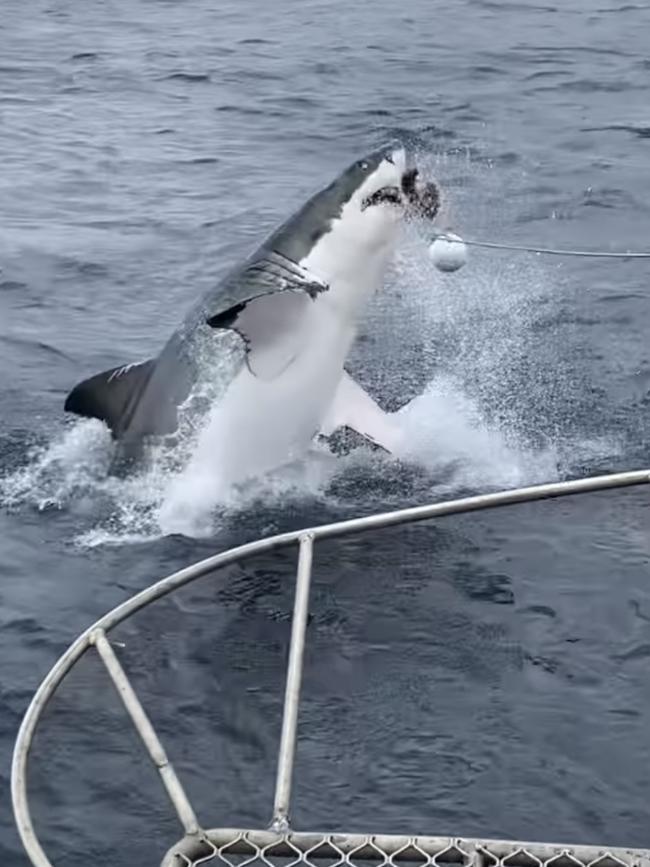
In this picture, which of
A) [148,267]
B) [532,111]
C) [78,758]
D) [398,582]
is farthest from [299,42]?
[78,758]

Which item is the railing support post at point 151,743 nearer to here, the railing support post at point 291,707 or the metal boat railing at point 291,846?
the metal boat railing at point 291,846

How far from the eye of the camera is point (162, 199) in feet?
53.5

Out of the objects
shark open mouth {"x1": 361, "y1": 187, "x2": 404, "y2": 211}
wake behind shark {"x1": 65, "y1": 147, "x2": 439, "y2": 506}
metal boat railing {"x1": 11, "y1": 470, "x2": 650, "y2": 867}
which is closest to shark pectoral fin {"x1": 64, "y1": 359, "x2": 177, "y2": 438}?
wake behind shark {"x1": 65, "y1": 147, "x2": 439, "y2": 506}

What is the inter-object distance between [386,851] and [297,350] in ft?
15.5

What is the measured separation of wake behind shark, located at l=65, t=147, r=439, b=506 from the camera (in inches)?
382

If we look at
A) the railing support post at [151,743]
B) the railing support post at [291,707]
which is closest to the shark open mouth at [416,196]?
the railing support post at [291,707]

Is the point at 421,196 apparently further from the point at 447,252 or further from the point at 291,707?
the point at 291,707

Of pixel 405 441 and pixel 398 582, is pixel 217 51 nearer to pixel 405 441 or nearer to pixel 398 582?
pixel 405 441

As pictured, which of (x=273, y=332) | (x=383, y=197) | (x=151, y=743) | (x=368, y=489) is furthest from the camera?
(x=383, y=197)

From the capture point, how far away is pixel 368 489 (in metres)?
9.71

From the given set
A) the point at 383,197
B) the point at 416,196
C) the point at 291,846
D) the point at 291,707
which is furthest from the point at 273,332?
the point at 291,846

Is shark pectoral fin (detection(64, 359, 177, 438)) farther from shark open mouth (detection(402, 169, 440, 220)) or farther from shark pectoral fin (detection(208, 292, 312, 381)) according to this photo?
shark open mouth (detection(402, 169, 440, 220))

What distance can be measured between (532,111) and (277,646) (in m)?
11.6

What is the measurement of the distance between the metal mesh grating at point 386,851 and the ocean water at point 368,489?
113 centimetres
